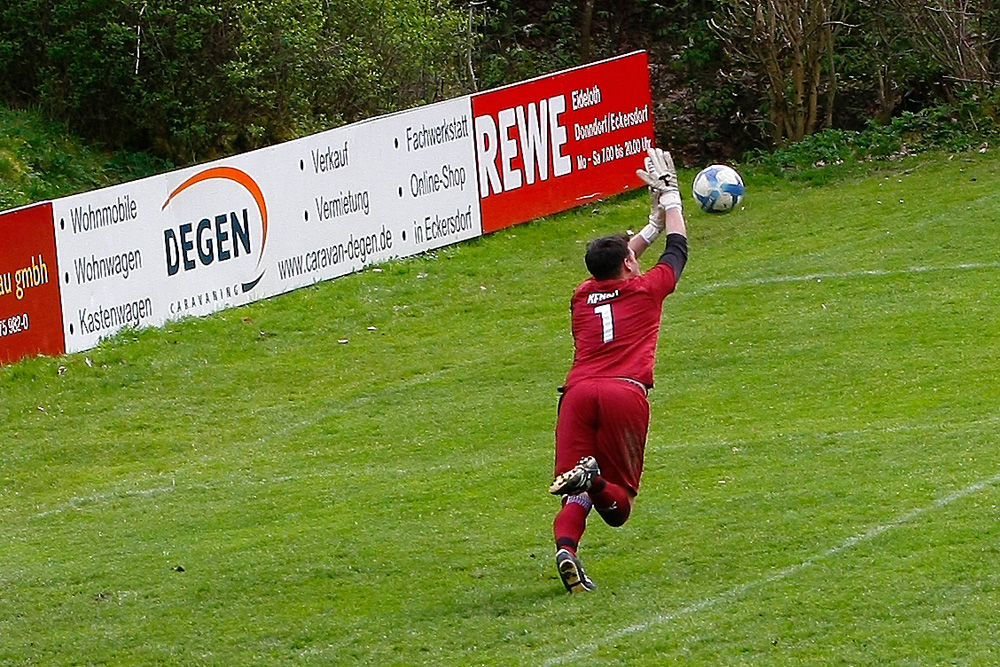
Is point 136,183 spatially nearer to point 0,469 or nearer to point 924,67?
point 0,469

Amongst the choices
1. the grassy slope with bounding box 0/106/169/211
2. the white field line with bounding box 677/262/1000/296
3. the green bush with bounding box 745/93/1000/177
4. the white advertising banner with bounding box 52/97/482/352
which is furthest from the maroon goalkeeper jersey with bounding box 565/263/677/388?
the grassy slope with bounding box 0/106/169/211

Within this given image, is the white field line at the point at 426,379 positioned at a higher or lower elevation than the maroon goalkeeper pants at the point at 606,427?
higher

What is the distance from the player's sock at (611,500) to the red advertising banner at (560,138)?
11.9 metres

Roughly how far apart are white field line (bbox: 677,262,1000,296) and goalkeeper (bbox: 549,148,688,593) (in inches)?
314

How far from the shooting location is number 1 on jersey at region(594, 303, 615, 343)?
7648 mm

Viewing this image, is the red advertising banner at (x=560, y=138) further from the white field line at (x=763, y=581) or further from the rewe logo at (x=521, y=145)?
the white field line at (x=763, y=581)

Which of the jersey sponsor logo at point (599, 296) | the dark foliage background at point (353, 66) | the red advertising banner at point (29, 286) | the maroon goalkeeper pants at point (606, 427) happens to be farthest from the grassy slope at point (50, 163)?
the maroon goalkeeper pants at point (606, 427)

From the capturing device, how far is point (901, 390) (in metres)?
11.5

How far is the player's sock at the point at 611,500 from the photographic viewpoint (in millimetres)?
7496

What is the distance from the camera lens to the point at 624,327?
7645mm

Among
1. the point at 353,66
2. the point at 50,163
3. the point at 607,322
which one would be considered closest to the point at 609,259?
the point at 607,322

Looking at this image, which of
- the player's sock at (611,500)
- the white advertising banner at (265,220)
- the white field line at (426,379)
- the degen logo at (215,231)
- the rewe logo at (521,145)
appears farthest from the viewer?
the rewe logo at (521,145)

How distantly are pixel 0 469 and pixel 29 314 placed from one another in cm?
280

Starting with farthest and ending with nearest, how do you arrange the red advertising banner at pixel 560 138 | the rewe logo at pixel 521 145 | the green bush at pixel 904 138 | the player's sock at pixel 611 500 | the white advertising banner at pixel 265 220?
the green bush at pixel 904 138 < the red advertising banner at pixel 560 138 < the rewe logo at pixel 521 145 < the white advertising banner at pixel 265 220 < the player's sock at pixel 611 500
